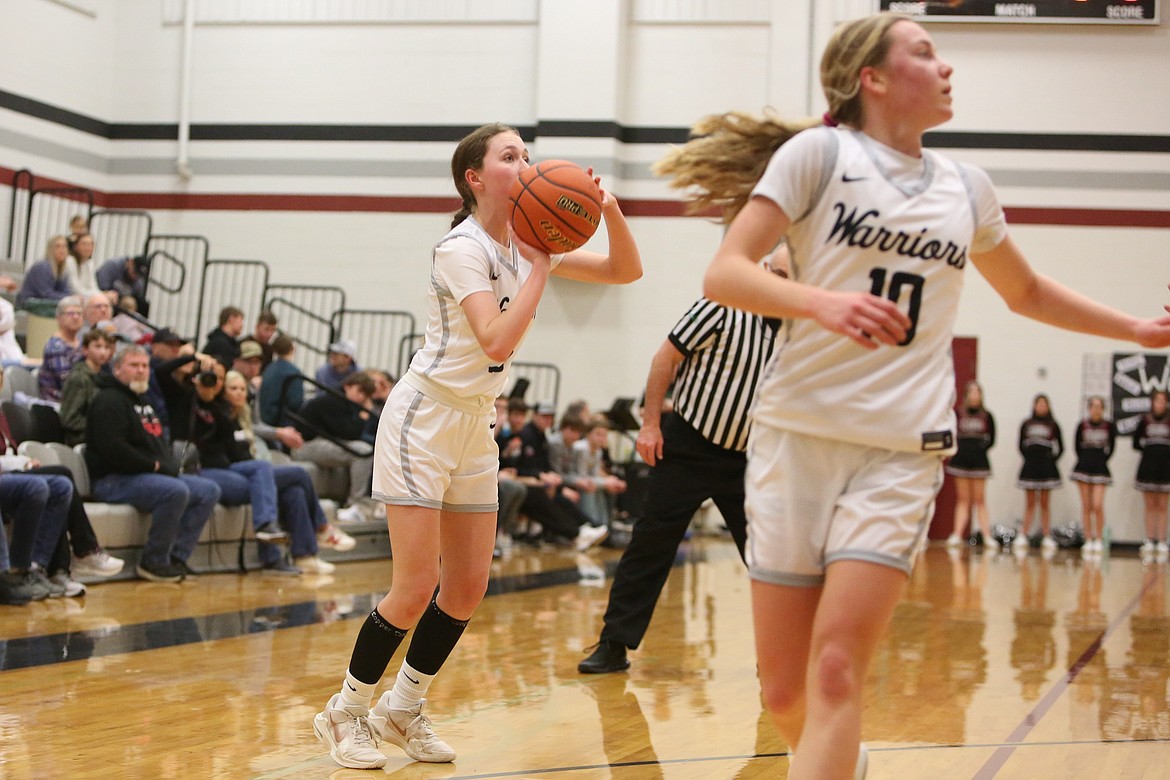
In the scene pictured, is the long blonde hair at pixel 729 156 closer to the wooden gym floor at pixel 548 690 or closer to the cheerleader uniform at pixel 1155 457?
the wooden gym floor at pixel 548 690

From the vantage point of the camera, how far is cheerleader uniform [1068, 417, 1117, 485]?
15117mm

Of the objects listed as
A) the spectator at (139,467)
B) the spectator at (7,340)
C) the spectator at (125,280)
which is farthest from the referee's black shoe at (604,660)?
the spectator at (125,280)

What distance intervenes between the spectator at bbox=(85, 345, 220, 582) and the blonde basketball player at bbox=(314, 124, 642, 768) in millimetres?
4641

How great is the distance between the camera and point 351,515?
413 inches

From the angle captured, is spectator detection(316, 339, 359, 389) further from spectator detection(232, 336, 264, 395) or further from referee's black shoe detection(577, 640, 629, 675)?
referee's black shoe detection(577, 640, 629, 675)

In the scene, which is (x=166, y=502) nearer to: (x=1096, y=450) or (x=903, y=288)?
(x=903, y=288)

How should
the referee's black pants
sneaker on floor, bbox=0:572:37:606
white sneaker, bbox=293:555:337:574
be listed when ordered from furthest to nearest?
1. white sneaker, bbox=293:555:337:574
2. sneaker on floor, bbox=0:572:37:606
3. the referee's black pants

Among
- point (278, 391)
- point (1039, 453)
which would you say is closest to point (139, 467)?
point (278, 391)

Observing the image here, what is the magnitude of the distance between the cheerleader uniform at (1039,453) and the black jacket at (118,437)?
10857 mm

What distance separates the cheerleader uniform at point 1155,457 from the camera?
14859 millimetres

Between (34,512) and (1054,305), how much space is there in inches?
229

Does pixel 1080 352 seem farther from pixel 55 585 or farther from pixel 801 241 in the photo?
pixel 801 241

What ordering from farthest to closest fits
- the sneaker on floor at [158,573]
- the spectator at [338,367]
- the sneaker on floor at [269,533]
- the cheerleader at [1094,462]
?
1. the cheerleader at [1094,462]
2. the spectator at [338,367]
3. the sneaker on floor at [269,533]
4. the sneaker on floor at [158,573]

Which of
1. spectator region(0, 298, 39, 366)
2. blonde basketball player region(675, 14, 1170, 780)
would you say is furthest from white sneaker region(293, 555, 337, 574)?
blonde basketball player region(675, 14, 1170, 780)
